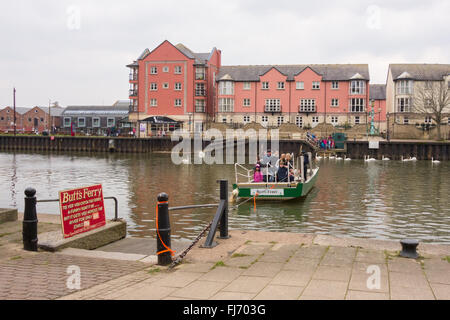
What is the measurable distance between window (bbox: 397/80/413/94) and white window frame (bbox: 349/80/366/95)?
7810 millimetres

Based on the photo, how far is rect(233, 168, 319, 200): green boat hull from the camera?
72.6 feet

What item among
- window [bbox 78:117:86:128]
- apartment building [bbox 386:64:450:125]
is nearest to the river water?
apartment building [bbox 386:64:450:125]

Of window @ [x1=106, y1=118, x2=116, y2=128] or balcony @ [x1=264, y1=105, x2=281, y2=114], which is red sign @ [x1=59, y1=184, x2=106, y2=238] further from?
window @ [x1=106, y1=118, x2=116, y2=128]

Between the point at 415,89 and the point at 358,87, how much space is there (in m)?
10.5

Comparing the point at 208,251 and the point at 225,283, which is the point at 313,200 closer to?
the point at 208,251

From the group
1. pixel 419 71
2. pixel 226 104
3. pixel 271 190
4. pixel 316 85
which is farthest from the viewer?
pixel 226 104

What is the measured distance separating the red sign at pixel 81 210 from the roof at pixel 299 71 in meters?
71.2

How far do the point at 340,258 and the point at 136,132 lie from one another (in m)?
73.7

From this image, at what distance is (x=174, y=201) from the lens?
23578mm

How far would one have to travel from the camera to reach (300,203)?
22672mm

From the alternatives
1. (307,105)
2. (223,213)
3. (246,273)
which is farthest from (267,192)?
(307,105)

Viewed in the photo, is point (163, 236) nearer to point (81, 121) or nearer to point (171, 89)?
point (171, 89)
